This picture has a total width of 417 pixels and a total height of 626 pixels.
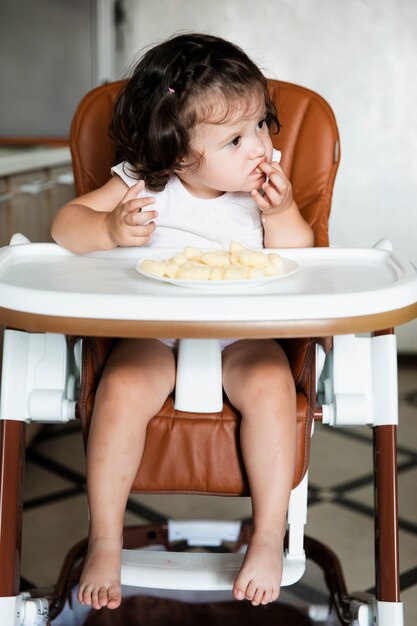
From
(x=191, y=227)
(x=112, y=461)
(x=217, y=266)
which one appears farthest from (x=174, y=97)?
(x=112, y=461)

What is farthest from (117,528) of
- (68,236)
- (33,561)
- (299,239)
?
(33,561)

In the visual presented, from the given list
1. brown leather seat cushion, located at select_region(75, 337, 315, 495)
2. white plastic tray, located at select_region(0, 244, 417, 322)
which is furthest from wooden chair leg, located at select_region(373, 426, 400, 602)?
white plastic tray, located at select_region(0, 244, 417, 322)

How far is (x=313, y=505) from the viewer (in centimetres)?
225

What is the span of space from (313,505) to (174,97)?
1162mm

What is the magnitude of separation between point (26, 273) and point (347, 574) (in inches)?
41.0

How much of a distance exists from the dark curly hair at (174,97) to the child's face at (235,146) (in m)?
0.02

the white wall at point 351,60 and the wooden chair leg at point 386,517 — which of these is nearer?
the wooden chair leg at point 386,517

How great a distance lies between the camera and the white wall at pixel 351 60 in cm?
332

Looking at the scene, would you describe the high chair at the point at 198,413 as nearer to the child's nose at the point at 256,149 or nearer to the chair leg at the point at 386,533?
the chair leg at the point at 386,533

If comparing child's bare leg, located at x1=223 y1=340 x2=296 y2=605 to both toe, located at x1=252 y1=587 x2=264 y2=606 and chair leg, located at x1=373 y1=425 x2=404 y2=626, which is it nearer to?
toe, located at x1=252 y1=587 x2=264 y2=606

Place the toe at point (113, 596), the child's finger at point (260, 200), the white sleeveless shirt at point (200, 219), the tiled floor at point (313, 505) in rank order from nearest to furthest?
the toe at point (113, 596)
the child's finger at point (260, 200)
the white sleeveless shirt at point (200, 219)
the tiled floor at point (313, 505)

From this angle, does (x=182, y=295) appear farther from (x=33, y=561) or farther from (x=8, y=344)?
(x=33, y=561)

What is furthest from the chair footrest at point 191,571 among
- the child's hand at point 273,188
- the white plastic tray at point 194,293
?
the child's hand at point 273,188

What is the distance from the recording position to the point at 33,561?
6.52ft
